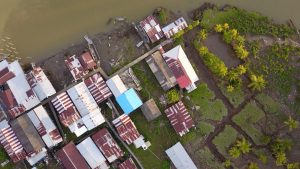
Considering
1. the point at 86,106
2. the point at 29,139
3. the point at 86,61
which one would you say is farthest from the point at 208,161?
the point at 29,139

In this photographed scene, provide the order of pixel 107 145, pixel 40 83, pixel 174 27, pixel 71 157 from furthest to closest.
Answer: pixel 174 27 → pixel 40 83 → pixel 107 145 → pixel 71 157

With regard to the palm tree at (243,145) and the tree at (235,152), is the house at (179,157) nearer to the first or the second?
the tree at (235,152)

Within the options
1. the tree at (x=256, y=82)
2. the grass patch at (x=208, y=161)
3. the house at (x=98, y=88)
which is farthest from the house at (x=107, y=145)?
Result: the tree at (x=256, y=82)

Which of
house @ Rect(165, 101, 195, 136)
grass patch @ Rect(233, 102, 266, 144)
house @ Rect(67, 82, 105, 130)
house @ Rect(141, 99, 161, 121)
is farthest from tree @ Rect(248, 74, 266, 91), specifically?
house @ Rect(67, 82, 105, 130)

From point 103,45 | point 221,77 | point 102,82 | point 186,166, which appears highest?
point 103,45

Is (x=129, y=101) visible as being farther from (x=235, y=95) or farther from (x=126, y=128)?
(x=235, y=95)

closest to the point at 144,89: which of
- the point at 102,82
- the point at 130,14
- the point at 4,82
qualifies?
the point at 102,82

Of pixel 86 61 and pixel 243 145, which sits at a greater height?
pixel 86 61

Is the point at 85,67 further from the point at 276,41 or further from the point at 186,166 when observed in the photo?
the point at 276,41
